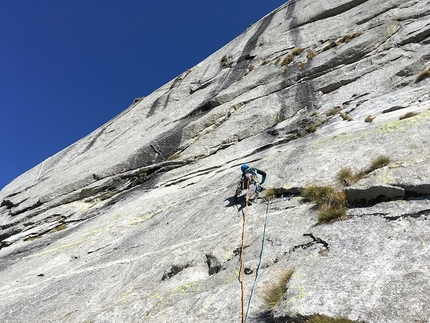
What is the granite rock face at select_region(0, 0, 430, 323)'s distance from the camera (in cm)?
579

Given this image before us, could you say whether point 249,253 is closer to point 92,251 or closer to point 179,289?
point 179,289

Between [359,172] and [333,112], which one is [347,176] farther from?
[333,112]

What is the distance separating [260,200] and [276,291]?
425 cm

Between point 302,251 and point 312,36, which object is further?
point 312,36

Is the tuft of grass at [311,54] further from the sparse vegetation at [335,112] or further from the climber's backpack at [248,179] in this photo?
the climber's backpack at [248,179]

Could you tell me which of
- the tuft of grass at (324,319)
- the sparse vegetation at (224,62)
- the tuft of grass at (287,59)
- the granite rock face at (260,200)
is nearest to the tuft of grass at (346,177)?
the granite rock face at (260,200)

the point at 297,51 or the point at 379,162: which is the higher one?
the point at 297,51

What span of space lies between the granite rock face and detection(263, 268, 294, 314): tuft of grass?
0.12m

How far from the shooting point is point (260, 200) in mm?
9766

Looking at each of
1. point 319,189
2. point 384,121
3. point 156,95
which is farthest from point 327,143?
point 156,95

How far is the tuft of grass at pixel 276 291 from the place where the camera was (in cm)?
546

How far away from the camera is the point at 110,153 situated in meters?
21.2

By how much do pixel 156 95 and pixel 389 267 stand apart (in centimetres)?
2762

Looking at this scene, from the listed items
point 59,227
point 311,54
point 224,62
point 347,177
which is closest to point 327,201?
point 347,177
